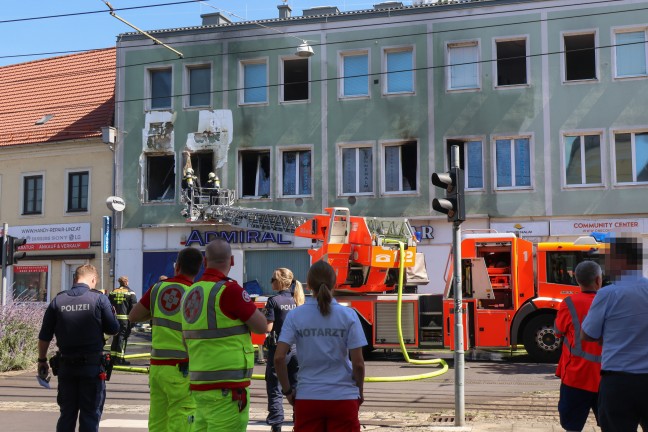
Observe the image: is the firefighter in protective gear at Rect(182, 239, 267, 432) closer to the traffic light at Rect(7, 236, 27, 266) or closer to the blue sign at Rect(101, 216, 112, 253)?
the traffic light at Rect(7, 236, 27, 266)

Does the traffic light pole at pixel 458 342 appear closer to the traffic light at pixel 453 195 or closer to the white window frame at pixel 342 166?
the traffic light at pixel 453 195

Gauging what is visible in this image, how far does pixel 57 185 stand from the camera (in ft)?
98.0

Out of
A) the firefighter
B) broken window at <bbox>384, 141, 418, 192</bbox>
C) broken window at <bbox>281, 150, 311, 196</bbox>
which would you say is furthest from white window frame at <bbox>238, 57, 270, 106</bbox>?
the firefighter

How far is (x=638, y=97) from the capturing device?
24.0 m

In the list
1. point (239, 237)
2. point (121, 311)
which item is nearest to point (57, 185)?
point (239, 237)

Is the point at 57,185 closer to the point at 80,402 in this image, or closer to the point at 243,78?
the point at 243,78

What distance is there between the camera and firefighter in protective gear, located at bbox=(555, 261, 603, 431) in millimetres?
6801

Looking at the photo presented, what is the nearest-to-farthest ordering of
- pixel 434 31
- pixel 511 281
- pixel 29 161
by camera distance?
pixel 511 281 < pixel 434 31 < pixel 29 161

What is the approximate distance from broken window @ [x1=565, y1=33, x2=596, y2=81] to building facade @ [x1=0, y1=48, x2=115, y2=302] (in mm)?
15624

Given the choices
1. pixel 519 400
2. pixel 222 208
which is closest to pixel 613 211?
pixel 222 208

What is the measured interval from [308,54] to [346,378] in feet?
71.3

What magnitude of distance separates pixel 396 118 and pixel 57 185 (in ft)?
41.9

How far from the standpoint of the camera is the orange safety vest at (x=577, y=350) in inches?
267

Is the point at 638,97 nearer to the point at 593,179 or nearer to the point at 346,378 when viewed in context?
the point at 593,179
